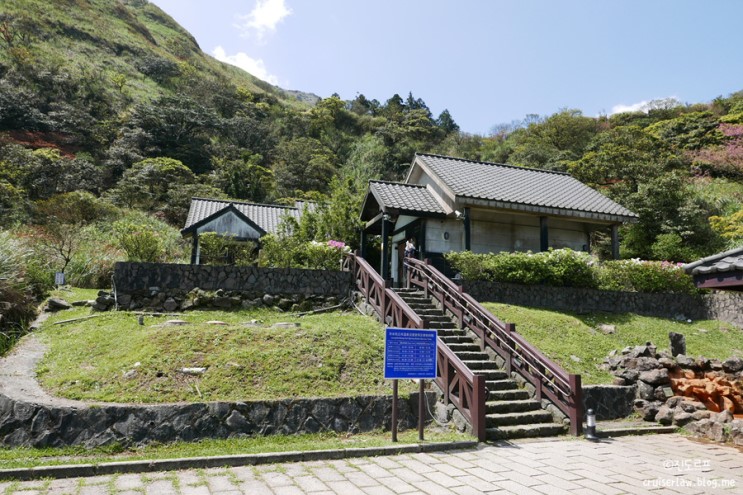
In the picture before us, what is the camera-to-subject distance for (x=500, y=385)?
29.4ft

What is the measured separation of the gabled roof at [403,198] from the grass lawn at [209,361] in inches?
248

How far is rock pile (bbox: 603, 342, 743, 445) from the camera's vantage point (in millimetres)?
8445

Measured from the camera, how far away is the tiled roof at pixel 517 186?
17.1 meters

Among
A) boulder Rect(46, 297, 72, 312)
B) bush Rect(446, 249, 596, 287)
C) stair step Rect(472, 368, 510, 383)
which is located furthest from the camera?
bush Rect(446, 249, 596, 287)

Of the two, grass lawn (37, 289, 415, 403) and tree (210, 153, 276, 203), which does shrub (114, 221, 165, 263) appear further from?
tree (210, 153, 276, 203)

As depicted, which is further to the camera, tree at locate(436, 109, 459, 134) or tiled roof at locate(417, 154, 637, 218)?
tree at locate(436, 109, 459, 134)

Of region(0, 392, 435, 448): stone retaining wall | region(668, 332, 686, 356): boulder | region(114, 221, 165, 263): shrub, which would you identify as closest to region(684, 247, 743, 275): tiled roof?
region(0, 392, 435, 448): stone retaining wall

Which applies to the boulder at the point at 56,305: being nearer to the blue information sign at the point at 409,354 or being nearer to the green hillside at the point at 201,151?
the green hillside at the point at 201,151

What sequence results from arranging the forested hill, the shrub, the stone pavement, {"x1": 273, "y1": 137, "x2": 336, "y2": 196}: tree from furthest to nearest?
{"x1": 273, "y1": 137, "x2": 336, "y2": 196}: tree, the forested hill, the shrub, the stone pavement

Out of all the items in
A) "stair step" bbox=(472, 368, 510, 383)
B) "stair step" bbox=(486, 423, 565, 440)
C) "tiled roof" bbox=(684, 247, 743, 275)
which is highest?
"tiled roof" bbox=(684, 247, 743, 275)

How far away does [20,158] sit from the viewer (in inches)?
1282

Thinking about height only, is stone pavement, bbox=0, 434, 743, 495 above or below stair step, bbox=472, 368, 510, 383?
below

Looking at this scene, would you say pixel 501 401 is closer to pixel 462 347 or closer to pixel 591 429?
pixel 591 429

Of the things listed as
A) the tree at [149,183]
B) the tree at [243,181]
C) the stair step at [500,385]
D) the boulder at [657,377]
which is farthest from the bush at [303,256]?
the tree at [243,181]
